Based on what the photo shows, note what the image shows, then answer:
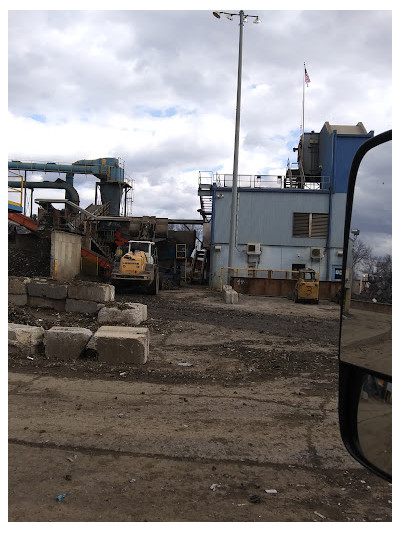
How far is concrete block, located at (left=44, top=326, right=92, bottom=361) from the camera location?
7332mm

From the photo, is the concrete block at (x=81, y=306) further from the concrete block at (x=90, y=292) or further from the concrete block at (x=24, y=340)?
the concrete block at (x=24, y=340)

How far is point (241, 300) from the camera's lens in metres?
20.9

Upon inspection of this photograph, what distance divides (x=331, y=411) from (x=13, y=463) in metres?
3.79

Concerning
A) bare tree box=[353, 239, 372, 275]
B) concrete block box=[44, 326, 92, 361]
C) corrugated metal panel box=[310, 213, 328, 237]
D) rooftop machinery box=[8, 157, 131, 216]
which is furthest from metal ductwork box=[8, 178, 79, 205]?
→ bare tree box=[353, 239, 372, 275]

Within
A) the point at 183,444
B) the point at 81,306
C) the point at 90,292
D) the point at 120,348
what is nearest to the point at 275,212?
the point at 90,292

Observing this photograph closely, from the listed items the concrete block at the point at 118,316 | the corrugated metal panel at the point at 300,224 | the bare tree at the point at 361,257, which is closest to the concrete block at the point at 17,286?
the concrete block at the point at 118,316

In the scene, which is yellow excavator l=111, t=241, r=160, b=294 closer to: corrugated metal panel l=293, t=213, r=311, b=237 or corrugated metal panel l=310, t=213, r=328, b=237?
corrugated metal panel l=293, t=213, r=311, b=237

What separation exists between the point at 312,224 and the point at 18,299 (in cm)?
2237

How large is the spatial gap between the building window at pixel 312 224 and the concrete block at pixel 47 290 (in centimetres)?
2123

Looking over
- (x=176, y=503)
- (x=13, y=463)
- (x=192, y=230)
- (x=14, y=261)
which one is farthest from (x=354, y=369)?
(x=192, y=230)

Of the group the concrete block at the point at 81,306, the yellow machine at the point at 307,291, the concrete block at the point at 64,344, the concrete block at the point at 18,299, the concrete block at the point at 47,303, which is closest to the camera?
the concrete block at the point at 64,344

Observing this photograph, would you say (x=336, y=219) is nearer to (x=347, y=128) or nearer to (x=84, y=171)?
(x=347, y=128)

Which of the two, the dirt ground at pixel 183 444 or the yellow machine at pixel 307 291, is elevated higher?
the yellow machine at pixel 307 291

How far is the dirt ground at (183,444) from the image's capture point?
3211 mm
